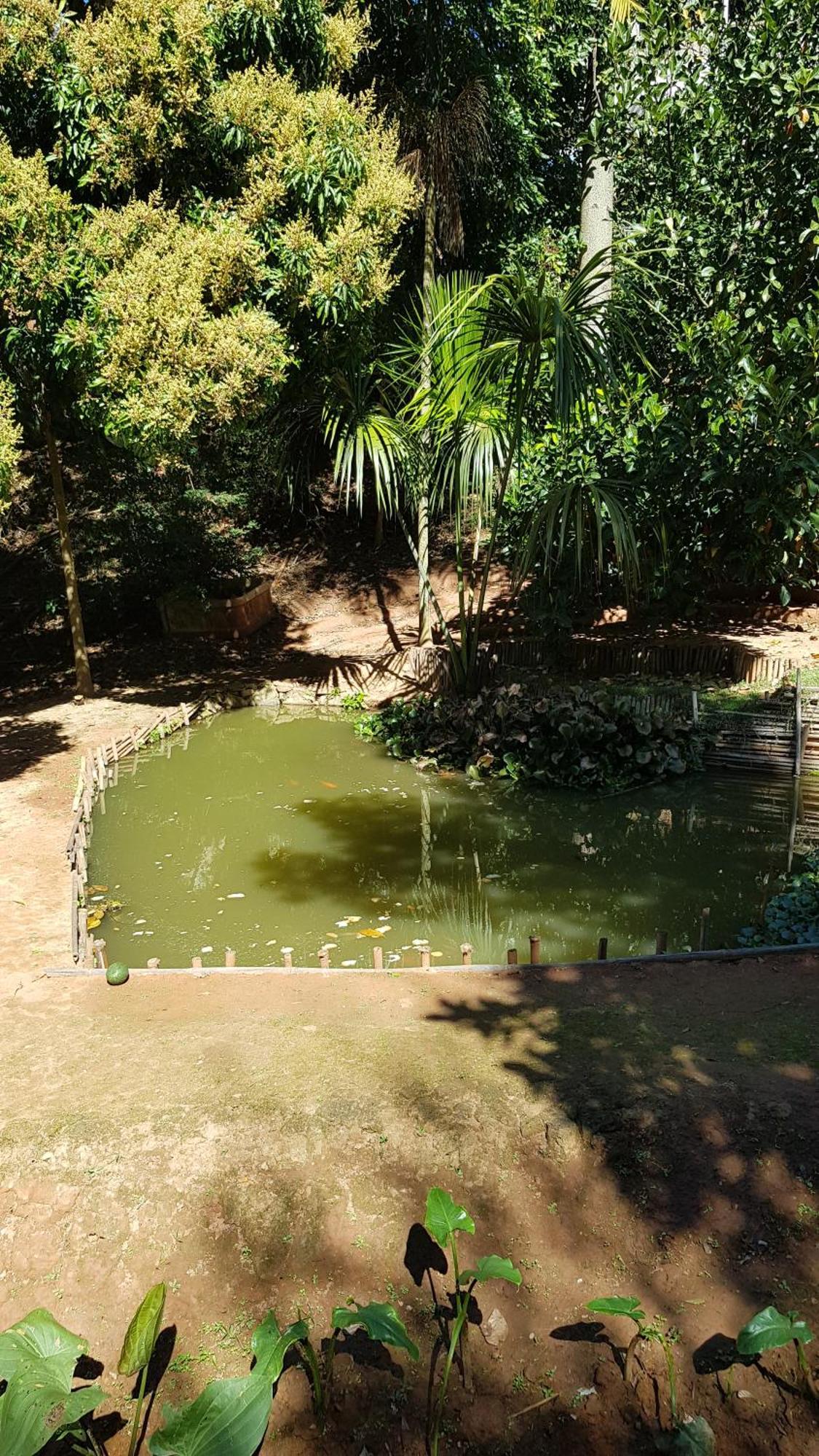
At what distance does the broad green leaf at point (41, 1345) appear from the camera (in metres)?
2.78

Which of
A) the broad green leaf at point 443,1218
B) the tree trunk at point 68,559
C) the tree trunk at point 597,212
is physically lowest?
the broad green leaf at point 443,1218

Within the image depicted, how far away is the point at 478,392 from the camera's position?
948 centimetres

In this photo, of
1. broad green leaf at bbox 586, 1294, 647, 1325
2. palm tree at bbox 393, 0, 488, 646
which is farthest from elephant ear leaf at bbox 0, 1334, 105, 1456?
palm tree at bbox 393, 0, 488, 646

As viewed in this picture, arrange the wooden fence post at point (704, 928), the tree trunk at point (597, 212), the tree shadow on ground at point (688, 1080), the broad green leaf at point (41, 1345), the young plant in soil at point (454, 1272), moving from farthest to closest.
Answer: the tree trunk at point (597, 212)
the wooden fence post at point (704, 928)
the tree shadow on ground at point (688, 1080)
the young plant in soil at point (454, 1272)
the broad green leaf at point (41, 1345)

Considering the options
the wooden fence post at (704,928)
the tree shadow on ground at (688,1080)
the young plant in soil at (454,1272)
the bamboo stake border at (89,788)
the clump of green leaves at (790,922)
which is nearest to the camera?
the young plant in soil at (454,1272)

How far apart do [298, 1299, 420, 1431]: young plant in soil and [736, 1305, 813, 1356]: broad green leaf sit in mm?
1020

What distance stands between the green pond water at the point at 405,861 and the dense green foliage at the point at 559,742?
303 millimetres

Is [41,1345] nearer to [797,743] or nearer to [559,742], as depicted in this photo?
[559,742]

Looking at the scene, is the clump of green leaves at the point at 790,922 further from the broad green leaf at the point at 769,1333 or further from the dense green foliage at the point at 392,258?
the dense green foliage at the point at 392,258

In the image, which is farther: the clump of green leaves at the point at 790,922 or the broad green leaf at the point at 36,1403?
the clump of green leaves at the point at 790,922

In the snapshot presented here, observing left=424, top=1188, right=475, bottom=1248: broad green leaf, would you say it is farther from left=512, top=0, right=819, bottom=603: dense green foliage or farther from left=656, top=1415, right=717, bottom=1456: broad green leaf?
left=512, top=0, right=819, bottom=603: dense green foliage

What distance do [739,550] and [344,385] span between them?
17.4ft

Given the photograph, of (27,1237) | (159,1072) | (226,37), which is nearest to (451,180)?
(226,37)

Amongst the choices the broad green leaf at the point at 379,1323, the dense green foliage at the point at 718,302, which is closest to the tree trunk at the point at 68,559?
the dense green foliage at the point at 718,302
